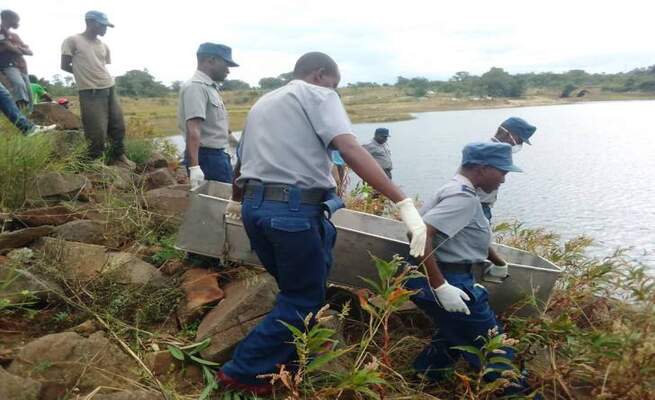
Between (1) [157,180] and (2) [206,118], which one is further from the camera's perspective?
(1) [157,180]

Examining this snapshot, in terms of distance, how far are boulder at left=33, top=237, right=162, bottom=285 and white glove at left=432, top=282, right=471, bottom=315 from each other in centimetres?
179

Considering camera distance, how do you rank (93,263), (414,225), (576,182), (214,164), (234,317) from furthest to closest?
(576,182) → (214,164) → (93,263) → (234,317) → (414,225)

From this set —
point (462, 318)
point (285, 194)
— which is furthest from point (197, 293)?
point (462, 318)

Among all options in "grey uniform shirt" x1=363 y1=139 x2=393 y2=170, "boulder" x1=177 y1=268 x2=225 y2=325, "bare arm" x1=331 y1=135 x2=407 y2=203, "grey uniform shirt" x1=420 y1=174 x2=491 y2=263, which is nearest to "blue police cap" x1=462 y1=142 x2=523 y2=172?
"grey uniform shirt" x1=420 y1=174 x2=491 y2=263

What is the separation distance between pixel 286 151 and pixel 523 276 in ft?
5.36

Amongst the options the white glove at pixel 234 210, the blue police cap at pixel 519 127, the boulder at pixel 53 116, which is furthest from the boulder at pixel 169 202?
the boulder at pixel 53 116

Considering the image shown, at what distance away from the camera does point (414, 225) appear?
249 centimetres

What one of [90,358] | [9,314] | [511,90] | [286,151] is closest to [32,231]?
[9,314]

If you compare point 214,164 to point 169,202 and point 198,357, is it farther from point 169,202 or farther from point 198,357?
point 198,357

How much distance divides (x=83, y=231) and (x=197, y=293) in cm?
117

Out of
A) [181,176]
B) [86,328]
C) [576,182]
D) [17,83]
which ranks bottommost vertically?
[576,182]

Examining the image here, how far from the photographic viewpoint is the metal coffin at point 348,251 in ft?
9.87

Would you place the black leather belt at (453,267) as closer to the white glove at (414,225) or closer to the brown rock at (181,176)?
the white glove at (414,225)

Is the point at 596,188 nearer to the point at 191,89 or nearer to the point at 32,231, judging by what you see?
the point at 191,89
